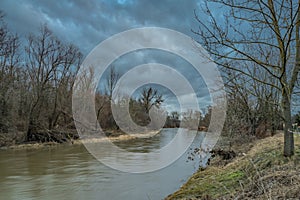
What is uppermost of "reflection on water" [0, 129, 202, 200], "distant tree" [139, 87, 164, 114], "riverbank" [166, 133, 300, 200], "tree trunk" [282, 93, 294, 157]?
"distant tree" [139, 87, 164, 114]

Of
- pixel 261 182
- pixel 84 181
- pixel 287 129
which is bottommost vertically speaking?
pixel 84 181

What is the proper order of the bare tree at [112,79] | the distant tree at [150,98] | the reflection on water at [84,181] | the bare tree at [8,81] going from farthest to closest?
1. the distant tree at [150,98]
2. the bare tree at [112,79]
3. the bare tree at [8,81]
4. the reflection on water at [84,181]

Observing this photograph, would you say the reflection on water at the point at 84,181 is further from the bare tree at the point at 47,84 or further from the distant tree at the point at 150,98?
the distant tree at the point at 150,98

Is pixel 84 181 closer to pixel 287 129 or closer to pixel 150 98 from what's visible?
pixel 287 129

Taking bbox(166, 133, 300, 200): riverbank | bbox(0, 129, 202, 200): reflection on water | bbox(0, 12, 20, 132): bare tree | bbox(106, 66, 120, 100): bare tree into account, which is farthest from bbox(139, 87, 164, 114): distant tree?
bbox(166, 133, 300, 200): riverbank

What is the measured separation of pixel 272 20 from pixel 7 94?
18.8m

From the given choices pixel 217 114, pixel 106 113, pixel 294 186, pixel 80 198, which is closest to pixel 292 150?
pixel 294 186

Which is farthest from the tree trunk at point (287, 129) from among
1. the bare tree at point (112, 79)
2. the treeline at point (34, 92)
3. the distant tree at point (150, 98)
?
the distant tree at point (150, 98)

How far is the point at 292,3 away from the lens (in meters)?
4.82

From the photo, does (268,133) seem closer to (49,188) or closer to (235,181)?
(235,181)

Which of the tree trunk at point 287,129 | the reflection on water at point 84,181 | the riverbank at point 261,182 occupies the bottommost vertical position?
the reflection on water at point 84,181

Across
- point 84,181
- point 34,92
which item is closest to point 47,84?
point 34,92

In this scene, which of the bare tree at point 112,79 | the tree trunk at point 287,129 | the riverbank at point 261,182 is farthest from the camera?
the bare tree at point 112,79

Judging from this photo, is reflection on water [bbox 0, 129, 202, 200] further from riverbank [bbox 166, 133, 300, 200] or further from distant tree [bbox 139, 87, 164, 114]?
distant tree [bbox 139, 87, 164, 114]
